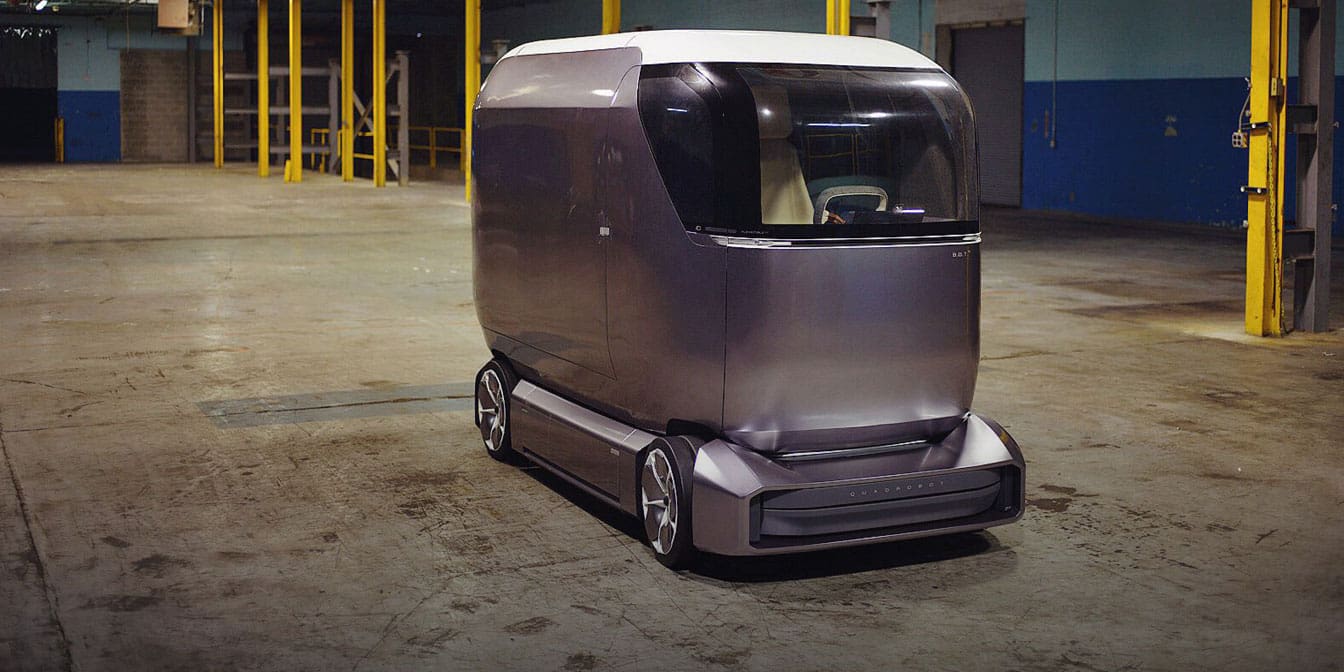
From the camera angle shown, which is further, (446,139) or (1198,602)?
(446,139)

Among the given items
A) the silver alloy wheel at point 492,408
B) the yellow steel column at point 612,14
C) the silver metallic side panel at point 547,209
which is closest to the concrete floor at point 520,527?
the silver alloy wheel at point 492,408

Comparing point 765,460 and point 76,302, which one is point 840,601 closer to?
point 765,460

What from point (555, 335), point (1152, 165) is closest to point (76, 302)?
point (555, 335)

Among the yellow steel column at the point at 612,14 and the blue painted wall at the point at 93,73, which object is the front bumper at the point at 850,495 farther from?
the blue painted wall at the point at 93,73

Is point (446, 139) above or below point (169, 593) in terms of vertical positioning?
above

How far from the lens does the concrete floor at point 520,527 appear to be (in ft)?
14.0

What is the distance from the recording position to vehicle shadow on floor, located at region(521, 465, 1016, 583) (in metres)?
4.96

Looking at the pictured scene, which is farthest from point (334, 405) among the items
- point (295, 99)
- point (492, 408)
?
point (295, 99)

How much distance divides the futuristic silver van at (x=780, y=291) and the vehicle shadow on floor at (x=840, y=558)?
0.15m

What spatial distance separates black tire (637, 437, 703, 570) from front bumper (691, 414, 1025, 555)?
40 mm

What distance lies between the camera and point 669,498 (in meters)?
4.98

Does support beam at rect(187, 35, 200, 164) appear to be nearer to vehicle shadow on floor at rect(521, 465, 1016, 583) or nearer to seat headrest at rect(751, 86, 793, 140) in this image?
vehicle shadow on floor at rect(521, 465, 1016, 583)

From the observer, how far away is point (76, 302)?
11469 mm

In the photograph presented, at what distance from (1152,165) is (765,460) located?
17.2 meters
